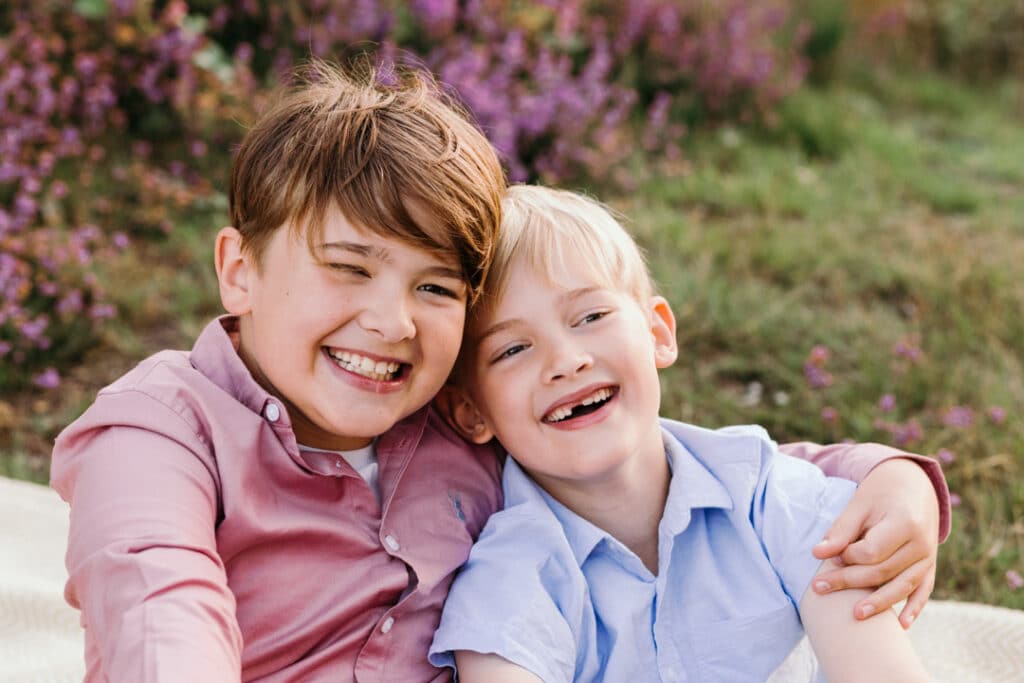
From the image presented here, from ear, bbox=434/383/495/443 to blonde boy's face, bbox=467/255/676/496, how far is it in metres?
0.08

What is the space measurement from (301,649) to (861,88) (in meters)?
5.39

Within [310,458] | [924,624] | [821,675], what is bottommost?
[924,624]

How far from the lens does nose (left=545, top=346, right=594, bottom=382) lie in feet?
6.30

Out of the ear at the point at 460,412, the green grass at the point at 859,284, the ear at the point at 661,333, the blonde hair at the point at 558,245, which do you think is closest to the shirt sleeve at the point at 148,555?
the ear at the point at 460,412

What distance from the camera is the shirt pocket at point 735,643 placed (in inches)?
74.9

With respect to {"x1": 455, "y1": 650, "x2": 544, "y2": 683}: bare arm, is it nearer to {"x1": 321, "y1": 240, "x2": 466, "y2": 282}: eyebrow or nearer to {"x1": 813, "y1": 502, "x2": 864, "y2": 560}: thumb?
{"x1": 813, "y1": 502, "x2": 864, "y2": 560}: thumb

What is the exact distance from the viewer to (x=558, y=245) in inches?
79.6

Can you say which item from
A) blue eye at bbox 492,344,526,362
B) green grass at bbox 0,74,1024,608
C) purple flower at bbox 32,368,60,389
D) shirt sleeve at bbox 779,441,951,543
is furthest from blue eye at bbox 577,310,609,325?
purple flower at bbox 32,368,60,389

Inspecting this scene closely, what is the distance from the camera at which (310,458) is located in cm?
190

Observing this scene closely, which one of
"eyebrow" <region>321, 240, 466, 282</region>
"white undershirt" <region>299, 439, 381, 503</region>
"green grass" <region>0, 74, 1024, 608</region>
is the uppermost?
"eyebrow" <region>321, 240, 466, 282</region>

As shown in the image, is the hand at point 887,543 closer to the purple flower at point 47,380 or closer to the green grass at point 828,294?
the green grass at point 828,294

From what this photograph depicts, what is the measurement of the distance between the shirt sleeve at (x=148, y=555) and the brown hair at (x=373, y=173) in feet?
1.34

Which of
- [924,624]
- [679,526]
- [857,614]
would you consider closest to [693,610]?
[679,526]

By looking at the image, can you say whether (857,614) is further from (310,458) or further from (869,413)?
(869,413)
